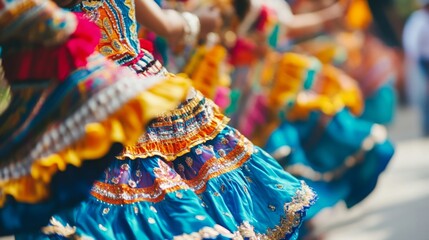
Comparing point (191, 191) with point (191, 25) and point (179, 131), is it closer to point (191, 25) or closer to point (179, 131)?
point (179, 131)

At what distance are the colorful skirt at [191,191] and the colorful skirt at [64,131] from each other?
16 cm

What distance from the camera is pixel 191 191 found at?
270 cm

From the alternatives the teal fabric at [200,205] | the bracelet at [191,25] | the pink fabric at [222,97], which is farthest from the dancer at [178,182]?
A: the pink fabric at [222,97]

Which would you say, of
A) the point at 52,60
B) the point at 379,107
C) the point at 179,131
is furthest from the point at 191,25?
the point at 379,107

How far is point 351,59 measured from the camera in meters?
8.17

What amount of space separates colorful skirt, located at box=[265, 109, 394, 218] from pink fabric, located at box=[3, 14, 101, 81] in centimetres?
283

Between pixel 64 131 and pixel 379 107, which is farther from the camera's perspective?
pixel 379 107

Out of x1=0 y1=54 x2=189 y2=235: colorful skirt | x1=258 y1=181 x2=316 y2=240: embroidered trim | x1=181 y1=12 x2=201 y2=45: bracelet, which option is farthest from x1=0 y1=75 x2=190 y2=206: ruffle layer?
x1=181 y1=12 x2=201 y2=45: bracelet

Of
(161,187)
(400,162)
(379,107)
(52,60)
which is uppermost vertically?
(52,60)

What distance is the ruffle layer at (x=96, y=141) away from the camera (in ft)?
7.56

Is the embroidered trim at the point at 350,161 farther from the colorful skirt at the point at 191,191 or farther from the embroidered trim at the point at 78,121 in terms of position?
the embroidered trim at the point at 78,121

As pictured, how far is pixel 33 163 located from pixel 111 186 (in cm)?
36

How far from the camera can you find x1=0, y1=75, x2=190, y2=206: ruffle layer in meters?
2.30

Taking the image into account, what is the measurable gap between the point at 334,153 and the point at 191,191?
2793mm
